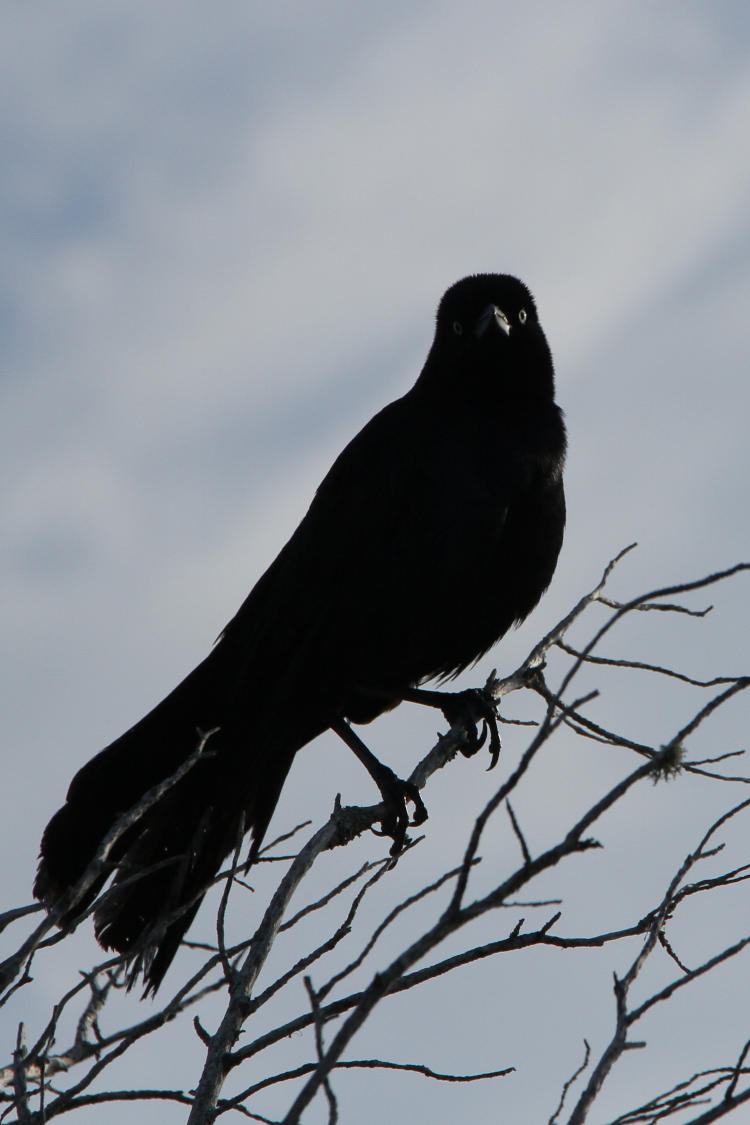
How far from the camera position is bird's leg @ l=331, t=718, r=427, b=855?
493cm

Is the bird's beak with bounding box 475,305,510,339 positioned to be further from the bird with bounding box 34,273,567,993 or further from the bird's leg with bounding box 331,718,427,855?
the bird's leg with bounding box 331,718,427,855

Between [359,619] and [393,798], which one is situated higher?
[359,619]

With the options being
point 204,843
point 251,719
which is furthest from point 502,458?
point 204,843

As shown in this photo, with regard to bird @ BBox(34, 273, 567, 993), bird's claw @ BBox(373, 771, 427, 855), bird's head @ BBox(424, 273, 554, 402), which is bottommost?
bird's claw @ BBox(373, 771, 427, 855)

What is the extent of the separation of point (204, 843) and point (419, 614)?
3.71 feet

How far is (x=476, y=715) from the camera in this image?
5105mm

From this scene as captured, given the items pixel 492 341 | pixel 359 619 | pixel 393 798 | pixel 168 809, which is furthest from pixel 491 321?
pixel 168 809

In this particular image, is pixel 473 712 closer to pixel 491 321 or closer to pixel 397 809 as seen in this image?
pixel 397 809

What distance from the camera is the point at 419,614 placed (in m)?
5.12

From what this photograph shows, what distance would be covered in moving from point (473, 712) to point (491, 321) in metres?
1.77

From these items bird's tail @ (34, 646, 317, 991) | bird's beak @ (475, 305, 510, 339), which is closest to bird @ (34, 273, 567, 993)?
bird's tail @ (34, 646, 317, 991)

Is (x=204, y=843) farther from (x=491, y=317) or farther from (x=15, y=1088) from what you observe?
(x=491, y=317)

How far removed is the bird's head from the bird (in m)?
0.10

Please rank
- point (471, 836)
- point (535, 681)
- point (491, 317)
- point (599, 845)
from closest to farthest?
point (471, 836), point (599, 845), point (535, 681), point (491, 317)
